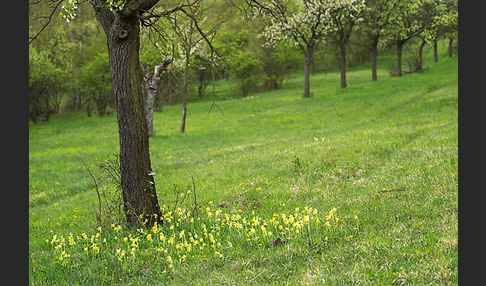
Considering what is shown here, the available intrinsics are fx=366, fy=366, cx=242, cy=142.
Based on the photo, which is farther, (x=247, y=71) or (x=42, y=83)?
(x=247, y=71)

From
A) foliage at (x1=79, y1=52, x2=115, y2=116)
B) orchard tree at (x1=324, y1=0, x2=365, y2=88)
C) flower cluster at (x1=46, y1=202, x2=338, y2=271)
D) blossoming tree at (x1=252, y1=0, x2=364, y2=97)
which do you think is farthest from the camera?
foliage at (x1=79, y1=52, x2=115, y2=116)

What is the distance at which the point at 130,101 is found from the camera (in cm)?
611

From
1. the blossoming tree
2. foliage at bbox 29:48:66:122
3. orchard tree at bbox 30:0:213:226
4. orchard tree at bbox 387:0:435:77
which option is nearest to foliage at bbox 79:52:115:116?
foliage at bbox 29:48:66:122

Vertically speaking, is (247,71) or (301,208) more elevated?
(247,71)

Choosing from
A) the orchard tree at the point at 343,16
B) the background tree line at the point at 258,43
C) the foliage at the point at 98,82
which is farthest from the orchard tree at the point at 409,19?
the foliage at the point at 98,82

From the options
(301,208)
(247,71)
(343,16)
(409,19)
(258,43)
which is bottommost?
(301,208)

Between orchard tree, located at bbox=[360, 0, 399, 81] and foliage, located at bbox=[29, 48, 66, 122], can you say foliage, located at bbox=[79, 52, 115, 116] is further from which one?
orchard tree, located at bbox=[360, 0, 399, 81]

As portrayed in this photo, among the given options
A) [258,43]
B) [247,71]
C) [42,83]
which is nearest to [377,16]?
[247,71]

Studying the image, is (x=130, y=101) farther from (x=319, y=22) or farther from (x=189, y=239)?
(x=319, y=22)

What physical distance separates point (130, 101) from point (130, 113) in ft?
0.66

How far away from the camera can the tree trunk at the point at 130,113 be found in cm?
603

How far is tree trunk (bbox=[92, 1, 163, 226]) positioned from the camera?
6031mm

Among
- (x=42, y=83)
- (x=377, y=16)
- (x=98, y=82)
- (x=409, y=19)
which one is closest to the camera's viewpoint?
(x=42, y=83)

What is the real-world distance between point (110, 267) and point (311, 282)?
2888 millimetres
